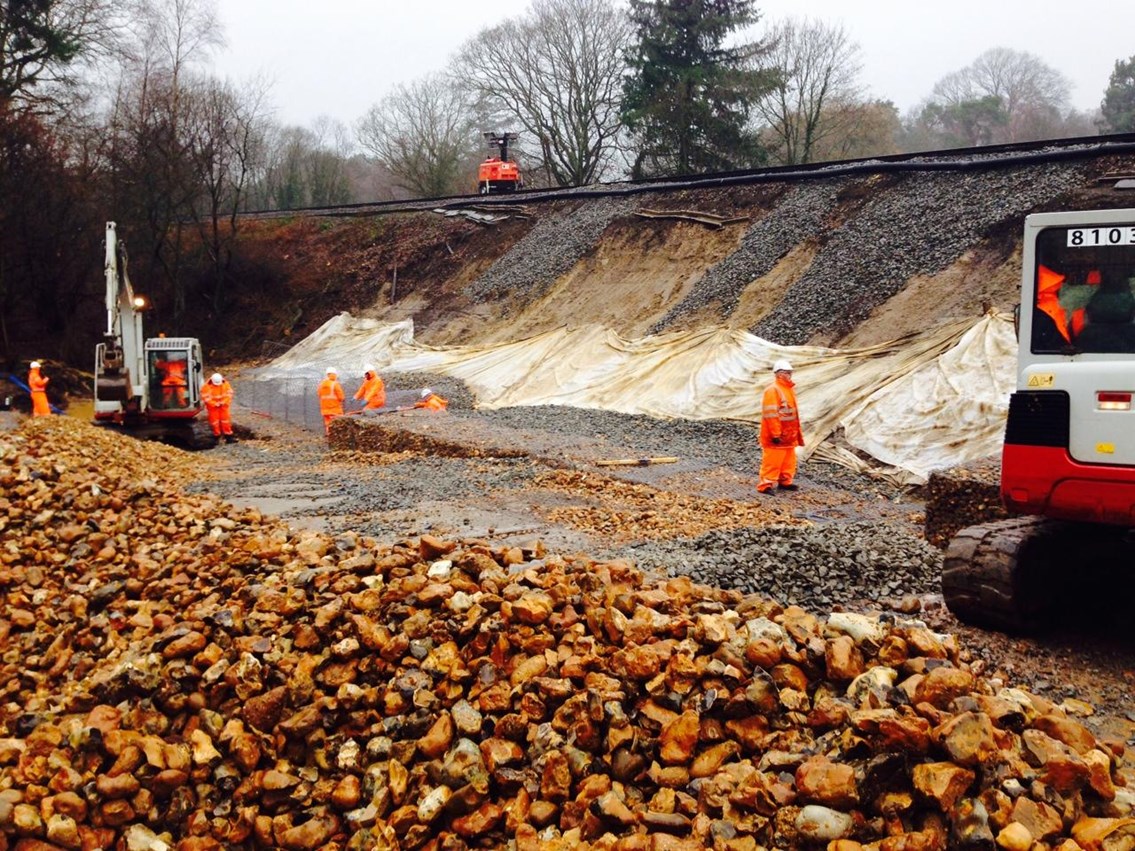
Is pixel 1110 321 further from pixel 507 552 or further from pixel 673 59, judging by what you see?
pixel 673 59

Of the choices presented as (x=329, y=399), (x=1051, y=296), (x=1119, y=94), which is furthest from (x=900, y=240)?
(x=1119, y=94)

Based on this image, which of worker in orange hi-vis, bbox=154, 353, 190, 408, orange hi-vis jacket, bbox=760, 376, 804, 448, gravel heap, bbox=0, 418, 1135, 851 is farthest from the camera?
worker in orange hi-vis, bbox=154, 353, 190, 408

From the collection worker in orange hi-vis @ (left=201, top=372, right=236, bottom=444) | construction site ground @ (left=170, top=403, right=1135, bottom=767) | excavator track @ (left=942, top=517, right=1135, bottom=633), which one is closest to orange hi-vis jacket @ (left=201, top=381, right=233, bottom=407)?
worker in orange hi-vis @ (left=201, top=372, right=236, bottom=444)

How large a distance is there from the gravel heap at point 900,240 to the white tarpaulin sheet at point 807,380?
143 centimetres

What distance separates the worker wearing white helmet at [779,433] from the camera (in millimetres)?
10711

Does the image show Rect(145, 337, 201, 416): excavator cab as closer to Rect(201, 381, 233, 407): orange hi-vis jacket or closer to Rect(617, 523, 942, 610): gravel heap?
Rect(201, 381, 233, 407): orange hi-vis jacket

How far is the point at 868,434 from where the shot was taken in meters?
13.0

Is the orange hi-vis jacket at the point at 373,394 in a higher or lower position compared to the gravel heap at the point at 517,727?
higher

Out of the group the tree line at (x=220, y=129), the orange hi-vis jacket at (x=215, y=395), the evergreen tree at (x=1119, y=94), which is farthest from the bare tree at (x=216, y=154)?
the evergreen tree at (x=1119, y=94)

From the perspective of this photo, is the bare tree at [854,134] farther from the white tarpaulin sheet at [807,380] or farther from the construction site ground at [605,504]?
the construction site ground at [605,504]

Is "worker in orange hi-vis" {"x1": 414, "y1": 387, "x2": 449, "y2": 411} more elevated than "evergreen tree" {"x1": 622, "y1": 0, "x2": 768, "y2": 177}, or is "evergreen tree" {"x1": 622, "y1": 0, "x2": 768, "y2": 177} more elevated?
"evergreen tree" {"x1": 622, "y1": 0, "x2": 768, "y2": 177}

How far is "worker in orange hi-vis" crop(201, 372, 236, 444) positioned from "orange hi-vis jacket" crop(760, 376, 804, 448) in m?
12.3

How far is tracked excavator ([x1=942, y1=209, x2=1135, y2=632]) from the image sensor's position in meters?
5.24

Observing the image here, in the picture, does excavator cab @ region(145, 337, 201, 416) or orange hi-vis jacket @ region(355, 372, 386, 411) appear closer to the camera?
orange hi-vis jacket @ region(355, 372, 386, 411)
